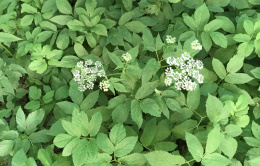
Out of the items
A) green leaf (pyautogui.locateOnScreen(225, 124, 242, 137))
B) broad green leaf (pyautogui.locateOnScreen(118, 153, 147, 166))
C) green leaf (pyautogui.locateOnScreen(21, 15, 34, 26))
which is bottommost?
broad green leaf (pyautogui.locateOnScreen(118, 153, 147, 166))

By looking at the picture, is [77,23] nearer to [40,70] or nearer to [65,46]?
[65,46]

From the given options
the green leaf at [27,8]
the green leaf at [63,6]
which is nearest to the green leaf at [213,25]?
the green leaf at [63,6]

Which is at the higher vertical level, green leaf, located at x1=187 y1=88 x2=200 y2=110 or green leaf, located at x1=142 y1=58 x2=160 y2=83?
green leaf, located at x1=142 y1=58 x2=160 y2=83

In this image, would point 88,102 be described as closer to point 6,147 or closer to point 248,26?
point 6,147

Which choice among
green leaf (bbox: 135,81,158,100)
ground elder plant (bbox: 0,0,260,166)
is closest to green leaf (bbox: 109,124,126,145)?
ground elder plant (bbox: 0,0,260,166)

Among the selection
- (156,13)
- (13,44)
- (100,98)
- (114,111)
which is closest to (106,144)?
(114,111)

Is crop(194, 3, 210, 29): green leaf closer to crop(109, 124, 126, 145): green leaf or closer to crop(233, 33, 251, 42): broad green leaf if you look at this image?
crop(233, 33, 251, 42): broad green leaf

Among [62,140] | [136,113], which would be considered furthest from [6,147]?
[136,113]

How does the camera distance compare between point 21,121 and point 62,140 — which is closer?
point 62,140
